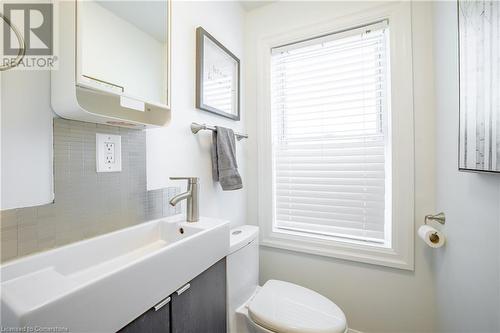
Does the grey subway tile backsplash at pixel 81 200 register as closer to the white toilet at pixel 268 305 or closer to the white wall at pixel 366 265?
the white toilet at pixel 268 305

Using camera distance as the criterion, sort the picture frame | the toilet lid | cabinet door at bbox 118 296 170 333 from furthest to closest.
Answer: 1. the picture frame
2. the toilet lid
3. cabinet door at bbox 118 296 170 333

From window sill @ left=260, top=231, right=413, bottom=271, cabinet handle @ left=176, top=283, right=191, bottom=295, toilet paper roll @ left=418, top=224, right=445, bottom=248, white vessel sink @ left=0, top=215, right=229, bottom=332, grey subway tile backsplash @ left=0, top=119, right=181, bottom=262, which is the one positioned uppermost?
grey subway tile backsplash @ left=0, top=119, right=181, bottom=262

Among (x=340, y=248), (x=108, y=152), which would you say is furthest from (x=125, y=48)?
(x=340, y=248)

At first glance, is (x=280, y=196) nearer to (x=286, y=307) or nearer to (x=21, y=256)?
(x=286, y=307)

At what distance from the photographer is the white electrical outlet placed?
0.76m

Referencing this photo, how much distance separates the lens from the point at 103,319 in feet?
1.50

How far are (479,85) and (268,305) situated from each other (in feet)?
3.86

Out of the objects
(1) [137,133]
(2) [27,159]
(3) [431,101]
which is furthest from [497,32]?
(2) [27,159]

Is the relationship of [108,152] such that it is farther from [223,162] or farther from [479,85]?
[479,85]

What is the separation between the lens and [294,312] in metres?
1.00

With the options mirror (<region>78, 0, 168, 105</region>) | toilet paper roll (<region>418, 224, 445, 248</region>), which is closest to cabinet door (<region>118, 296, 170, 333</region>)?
mirror (<region>78, 0, 168, 105</region>)

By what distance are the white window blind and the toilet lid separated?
456 millimetres

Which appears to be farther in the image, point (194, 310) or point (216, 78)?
point (216, 78)

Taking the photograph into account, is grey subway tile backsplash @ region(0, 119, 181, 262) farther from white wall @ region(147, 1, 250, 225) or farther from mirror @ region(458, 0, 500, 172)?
mirror @ region(458, 0, 500, 172)
